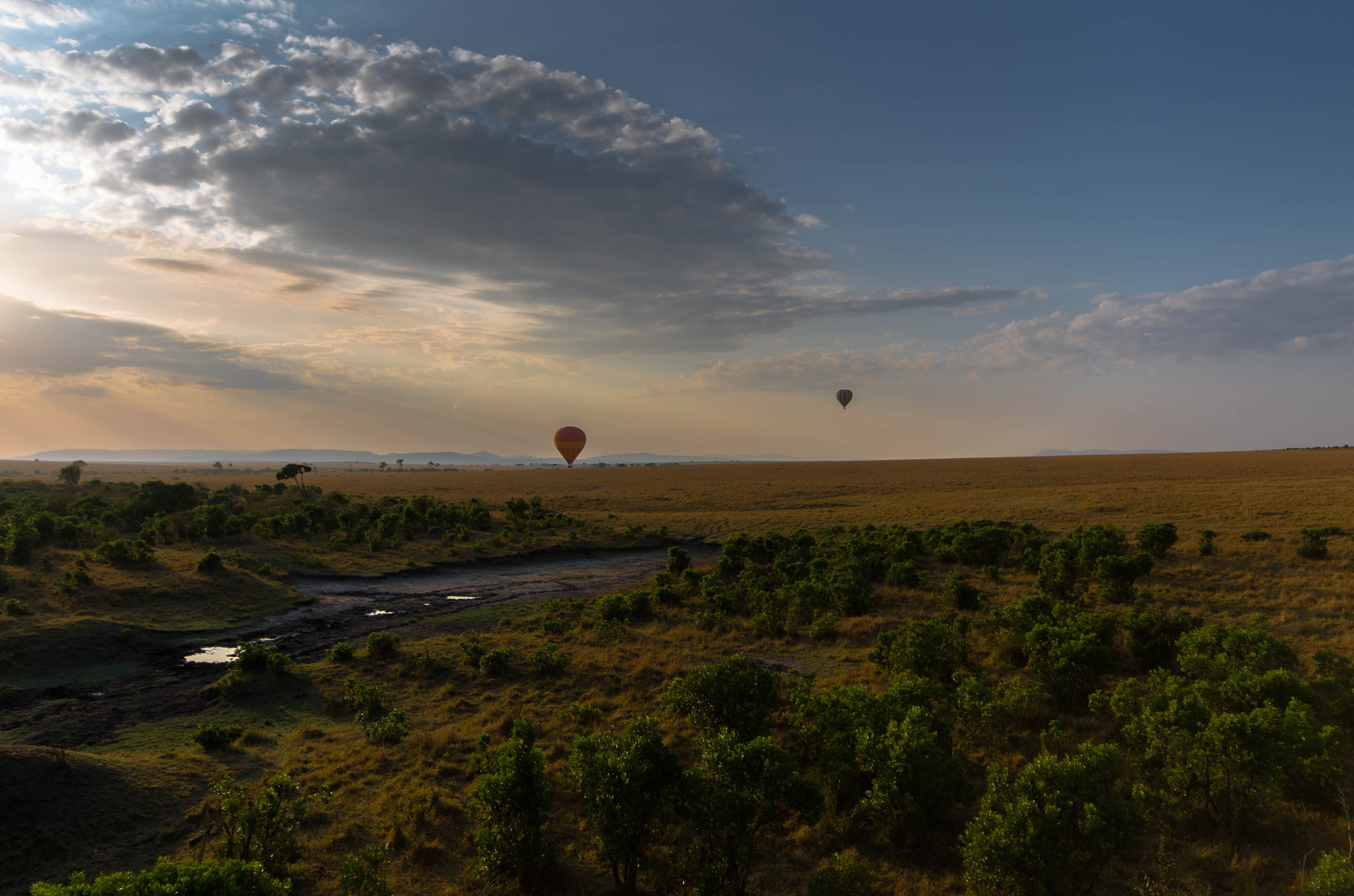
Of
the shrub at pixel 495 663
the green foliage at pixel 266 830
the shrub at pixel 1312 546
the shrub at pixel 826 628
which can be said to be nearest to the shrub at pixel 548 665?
the shrub at pixel 495 663

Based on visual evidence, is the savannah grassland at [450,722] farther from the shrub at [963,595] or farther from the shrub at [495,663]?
the shrub at [963,595]

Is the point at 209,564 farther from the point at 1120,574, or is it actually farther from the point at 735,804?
the point at 1120,574

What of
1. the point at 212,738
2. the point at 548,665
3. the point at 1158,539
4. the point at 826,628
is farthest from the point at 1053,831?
the point at 1158,539

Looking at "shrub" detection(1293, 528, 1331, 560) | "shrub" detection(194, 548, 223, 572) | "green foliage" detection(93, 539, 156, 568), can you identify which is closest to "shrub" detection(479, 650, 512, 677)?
"shrub" detection(194, 548, 223, 572)

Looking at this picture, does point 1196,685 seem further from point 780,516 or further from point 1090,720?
point 780,516

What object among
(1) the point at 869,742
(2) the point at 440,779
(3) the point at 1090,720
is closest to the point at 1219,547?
(3) the point at 1090,720

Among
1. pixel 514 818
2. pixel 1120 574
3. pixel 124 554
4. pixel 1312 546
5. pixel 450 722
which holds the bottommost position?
pixel 450 722

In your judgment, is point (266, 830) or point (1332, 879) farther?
point (266, 830)

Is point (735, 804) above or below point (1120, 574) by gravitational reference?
below
